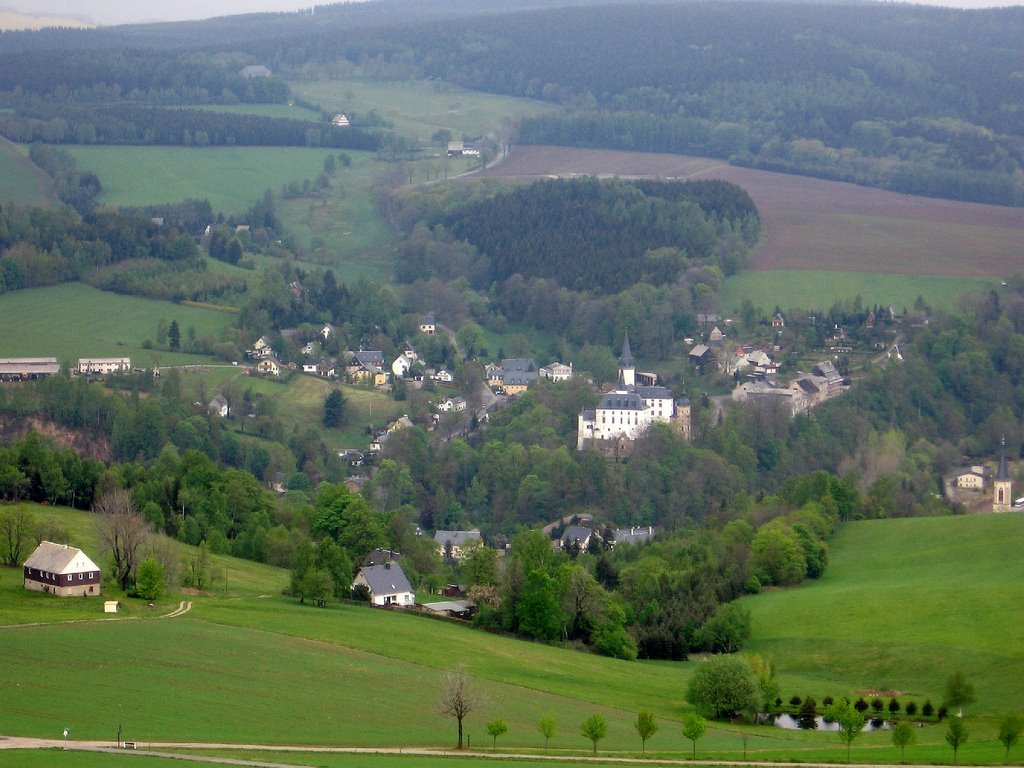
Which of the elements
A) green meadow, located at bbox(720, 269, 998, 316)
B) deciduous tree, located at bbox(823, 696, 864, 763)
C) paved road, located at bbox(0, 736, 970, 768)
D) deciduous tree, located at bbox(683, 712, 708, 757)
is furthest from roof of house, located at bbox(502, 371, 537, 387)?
paved road, located at bbox(0, 736, 970, 768)

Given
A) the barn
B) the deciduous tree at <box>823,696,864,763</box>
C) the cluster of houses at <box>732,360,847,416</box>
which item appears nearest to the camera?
the deciduous tree at <box>823,696,864,763</box>

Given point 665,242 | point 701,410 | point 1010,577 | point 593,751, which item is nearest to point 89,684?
point 593,751

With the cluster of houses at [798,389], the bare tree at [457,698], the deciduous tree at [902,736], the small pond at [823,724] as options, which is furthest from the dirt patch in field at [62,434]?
the deciduous tree at [902,736]

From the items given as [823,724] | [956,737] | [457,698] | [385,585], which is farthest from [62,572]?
[956,737]

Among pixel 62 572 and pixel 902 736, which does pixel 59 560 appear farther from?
pixel 902 736

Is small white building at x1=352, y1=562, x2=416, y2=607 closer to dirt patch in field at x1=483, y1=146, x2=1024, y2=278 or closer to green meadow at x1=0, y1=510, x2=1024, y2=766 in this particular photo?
green meadow at x1=0, y1=510, x2=1024, y2=766

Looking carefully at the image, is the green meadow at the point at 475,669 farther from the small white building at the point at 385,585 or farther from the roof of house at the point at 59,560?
the small white building at the point at 385,585
